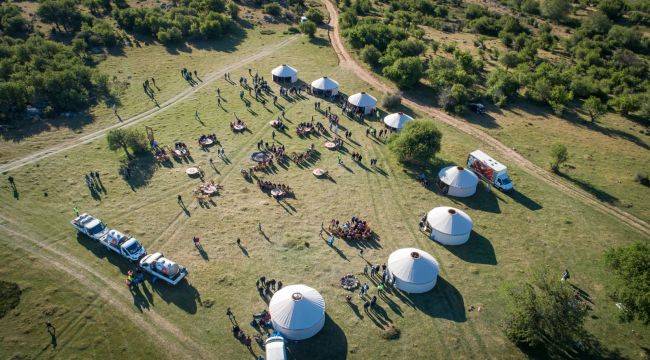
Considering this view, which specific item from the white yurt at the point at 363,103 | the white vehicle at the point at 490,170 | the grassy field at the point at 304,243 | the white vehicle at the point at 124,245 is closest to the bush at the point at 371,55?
the white yurt at the point at 363,103

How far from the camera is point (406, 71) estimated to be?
6338cm

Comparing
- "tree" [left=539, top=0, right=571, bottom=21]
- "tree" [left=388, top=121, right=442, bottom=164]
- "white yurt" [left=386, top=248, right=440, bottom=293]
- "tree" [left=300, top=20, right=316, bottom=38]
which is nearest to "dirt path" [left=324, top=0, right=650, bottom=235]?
"tree" [left=300, top=20, right=316, bottom=38]

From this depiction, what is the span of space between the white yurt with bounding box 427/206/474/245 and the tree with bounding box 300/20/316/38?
54.9 m

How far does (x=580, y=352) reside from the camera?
29328 mm

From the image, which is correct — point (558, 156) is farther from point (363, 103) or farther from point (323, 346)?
point (323, 346)

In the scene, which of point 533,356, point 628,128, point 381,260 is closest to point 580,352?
point 533,356

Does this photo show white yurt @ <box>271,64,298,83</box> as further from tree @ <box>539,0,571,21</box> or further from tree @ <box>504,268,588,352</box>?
tree @ <box>539,0,571,21</box>

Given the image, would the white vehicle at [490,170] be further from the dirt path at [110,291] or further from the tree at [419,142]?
the dirt path at [110,291]

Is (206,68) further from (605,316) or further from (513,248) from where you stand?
(605,316)

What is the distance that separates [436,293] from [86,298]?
27820 millimetres

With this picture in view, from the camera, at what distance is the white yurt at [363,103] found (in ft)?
186

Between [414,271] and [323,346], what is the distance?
924 centimetres

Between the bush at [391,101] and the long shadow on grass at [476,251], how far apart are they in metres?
26.3

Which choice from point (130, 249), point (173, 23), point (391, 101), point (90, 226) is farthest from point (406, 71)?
point (90, 226)
